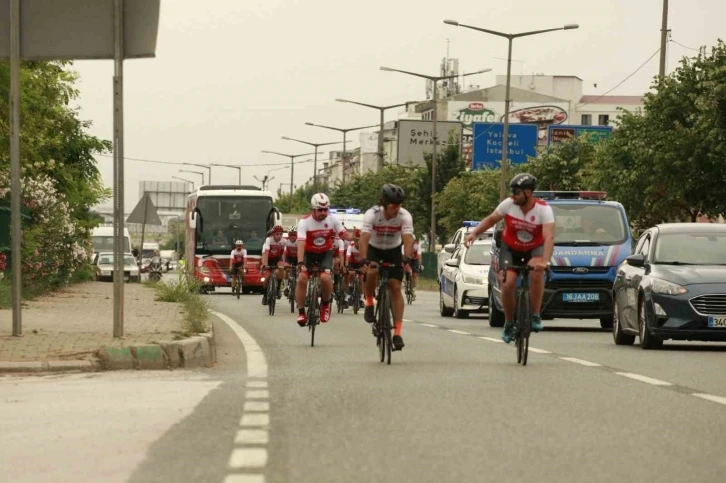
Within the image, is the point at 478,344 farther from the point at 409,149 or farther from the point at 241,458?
the point at 409,149

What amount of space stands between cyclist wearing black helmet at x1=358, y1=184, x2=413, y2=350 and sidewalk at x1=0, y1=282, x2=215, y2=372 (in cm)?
205

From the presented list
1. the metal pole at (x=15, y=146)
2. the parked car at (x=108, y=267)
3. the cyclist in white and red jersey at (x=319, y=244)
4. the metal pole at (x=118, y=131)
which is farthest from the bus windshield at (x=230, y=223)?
the metal pole at (x=118, y=131)

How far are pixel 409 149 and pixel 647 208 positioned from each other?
75.2 metres

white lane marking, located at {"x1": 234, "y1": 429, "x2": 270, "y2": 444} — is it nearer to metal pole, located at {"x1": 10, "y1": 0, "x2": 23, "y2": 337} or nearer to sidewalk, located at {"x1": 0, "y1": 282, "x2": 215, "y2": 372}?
sidewalk, located at {"x1": 0, "y1": 282, "x2": 215, "y2": 372}

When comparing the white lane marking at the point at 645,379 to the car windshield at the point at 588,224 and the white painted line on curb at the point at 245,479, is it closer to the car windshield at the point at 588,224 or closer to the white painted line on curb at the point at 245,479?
the white painted line on curb at the point at 245,479

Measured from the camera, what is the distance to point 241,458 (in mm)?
8258

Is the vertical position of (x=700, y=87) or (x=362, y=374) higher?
(x=700, y=87)

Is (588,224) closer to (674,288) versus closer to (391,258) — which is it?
(674,288)

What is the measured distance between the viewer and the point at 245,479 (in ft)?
24.7

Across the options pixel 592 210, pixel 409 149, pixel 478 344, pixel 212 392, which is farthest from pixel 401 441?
pixel 409 149

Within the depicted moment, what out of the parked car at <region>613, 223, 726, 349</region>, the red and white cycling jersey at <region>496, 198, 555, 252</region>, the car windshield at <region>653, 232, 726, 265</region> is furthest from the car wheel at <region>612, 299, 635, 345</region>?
the red and white cycling jersey at <region>496, 198, 555, 252</region>

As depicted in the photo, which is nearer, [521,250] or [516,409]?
[516,409]

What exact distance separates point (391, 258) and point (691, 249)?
500 cm

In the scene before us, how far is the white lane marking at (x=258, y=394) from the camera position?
460 inches
